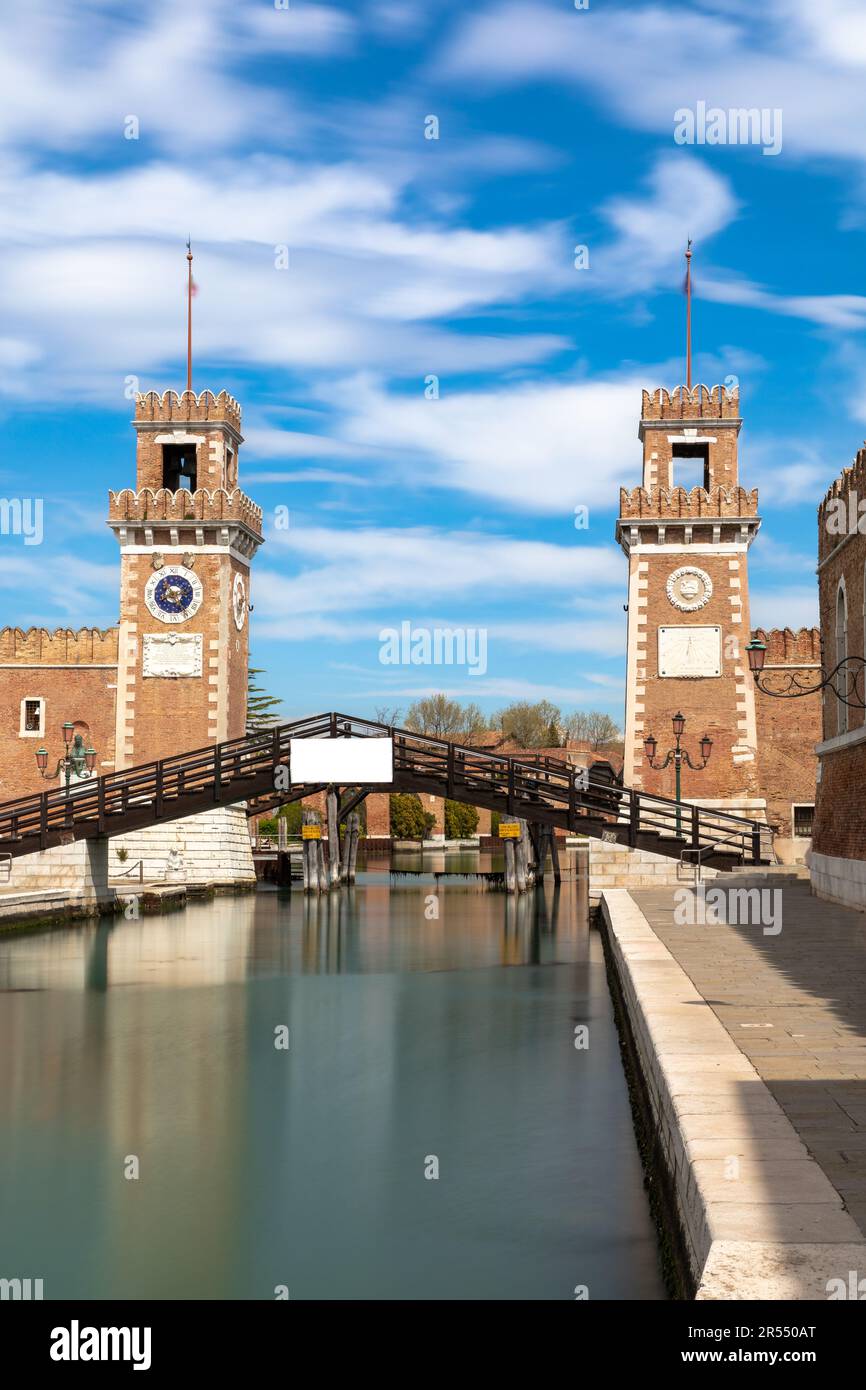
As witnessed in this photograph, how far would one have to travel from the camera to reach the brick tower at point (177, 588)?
127 ft

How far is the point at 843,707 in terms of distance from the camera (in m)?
22.8

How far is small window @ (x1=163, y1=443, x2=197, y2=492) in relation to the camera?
40.7 metres

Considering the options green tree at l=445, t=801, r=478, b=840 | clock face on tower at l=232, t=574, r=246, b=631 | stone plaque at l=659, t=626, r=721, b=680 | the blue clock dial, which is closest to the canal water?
stone plaque at l=659, t=626, r=721, b=680

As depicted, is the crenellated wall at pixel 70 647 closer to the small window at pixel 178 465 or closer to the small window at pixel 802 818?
the small window at pixel 178 465

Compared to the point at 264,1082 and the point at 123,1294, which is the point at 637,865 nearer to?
the point at 264,1082

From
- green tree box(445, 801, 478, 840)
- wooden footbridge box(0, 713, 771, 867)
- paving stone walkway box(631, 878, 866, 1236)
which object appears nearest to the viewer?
paving stone walkway box(631, 878, 866, 1236)

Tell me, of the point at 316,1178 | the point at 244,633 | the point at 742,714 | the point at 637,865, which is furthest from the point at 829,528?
the point at 244,633

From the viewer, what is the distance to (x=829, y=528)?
77.9 ft

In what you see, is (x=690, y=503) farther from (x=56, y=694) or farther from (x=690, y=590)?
(x=56, y=694)

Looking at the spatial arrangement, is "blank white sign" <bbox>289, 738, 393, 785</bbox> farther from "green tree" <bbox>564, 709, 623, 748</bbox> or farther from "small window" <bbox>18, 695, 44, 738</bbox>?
"green tree" <bbox>564, 709, 623, 748</bbox>

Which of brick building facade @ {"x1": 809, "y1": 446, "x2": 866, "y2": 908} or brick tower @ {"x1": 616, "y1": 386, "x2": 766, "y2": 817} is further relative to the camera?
→ brick tower @ {"x1": 616, "y1": 386, "x2": 766, "y2": 817}

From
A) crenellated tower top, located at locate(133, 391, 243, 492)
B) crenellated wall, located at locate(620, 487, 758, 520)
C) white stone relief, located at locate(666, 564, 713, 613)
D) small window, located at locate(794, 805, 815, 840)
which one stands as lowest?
small window, located at locate(794, 805, 815, 840)

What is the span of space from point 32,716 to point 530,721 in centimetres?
5750

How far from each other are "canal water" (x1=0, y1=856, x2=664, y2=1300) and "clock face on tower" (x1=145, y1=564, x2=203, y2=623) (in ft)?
57.4
